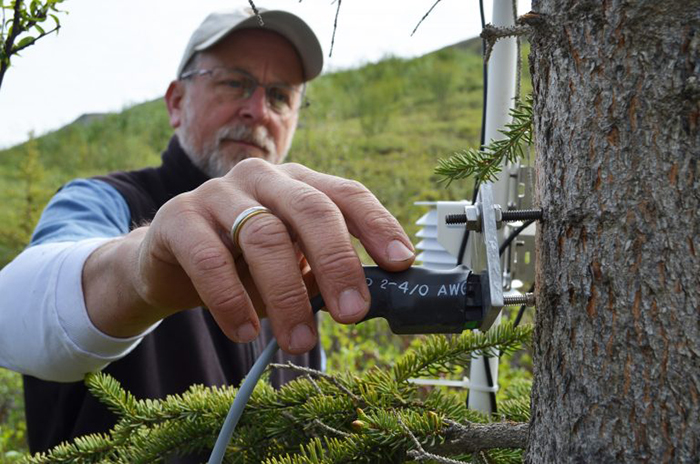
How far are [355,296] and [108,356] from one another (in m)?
0.86

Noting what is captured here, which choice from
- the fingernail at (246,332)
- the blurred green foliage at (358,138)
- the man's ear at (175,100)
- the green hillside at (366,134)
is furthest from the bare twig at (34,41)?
the green hillside at (366,134)

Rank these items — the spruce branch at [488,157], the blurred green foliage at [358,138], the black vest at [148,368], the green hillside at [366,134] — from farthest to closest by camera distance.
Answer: the green hillside at [366,134] → the blurred green foliage at [358,138] → the black vest at [148,368] → the spruce branch at [488,157]

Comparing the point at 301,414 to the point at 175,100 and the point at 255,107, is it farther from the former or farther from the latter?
the point at 175,100

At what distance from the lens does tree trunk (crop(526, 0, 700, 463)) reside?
630 mm

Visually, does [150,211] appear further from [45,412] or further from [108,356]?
[108,356]

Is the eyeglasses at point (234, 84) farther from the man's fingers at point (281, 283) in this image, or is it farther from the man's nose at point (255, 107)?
the man's fingers at point (281, 283)

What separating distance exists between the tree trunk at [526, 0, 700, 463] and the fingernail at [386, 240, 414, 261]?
204 millimetres

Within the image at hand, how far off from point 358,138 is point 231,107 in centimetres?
854

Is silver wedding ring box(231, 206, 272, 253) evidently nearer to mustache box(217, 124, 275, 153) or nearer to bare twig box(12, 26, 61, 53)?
→ bare twig box(12, 26, 61, 53)

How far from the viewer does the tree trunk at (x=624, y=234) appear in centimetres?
63

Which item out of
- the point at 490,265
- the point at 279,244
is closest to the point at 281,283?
the point at 279,244

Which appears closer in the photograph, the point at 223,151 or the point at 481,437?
the point at 481,437

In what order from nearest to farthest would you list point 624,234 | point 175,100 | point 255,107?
1. point 624,234
2. point 255,107
3. point 175,100

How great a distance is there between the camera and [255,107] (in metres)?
3.01
